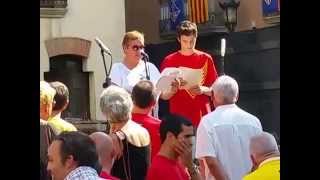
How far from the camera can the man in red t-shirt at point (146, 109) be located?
2.10m

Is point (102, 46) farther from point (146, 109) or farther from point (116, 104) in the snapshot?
point (146, 109)

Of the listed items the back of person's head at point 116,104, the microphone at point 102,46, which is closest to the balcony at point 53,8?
the microphone at point 102,46

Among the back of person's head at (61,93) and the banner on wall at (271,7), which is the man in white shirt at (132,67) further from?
the banner on wall at (271,7)

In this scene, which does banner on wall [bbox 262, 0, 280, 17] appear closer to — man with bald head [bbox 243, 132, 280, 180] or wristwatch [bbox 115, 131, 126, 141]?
man with bald head [bbox 243, 132, 280, 180]

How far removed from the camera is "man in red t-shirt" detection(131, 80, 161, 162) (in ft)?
6.88

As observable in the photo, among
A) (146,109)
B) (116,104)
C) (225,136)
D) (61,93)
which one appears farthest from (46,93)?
(225,136)

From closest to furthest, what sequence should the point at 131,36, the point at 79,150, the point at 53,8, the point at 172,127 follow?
the point at 79,150, the point at 53,8, the point at 131,36, the point at 172,127

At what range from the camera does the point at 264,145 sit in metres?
2.00

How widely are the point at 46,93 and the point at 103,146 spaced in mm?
201

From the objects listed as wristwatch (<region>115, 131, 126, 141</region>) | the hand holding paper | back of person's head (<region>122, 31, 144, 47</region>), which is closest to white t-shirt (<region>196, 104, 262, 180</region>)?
the hand holding paper

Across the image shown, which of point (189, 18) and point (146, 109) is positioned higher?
point (189, 18)

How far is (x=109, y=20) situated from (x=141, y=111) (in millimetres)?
367

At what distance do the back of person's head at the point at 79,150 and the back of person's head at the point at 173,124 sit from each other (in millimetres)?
331
